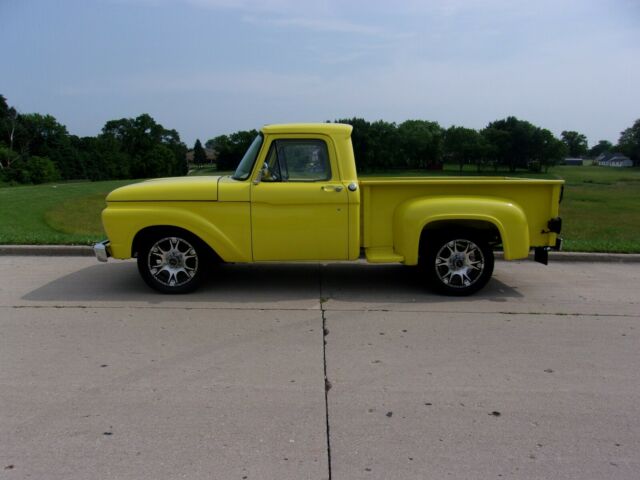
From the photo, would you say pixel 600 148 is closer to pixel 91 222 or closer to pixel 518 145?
pixel 518 145

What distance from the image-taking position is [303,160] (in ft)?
19.5

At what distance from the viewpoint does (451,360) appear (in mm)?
4219

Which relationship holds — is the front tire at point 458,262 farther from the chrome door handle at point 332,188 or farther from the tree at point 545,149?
the tree at point 545,149

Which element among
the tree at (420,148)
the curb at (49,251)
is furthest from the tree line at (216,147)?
the curb at (49,251)

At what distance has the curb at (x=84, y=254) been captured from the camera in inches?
319

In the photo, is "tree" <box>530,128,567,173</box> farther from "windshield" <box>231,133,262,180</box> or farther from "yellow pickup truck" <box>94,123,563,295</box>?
"windshield" <box>231,133,262,180</box>

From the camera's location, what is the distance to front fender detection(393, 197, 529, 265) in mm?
5723

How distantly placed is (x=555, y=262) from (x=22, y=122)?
316 ft

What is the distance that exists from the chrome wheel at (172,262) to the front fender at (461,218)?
7.83ft

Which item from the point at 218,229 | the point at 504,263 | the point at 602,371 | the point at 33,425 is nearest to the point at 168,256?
the point at 218,229

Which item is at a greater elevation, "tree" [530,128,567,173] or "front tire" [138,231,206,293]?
"tree" [530,128,567,173]

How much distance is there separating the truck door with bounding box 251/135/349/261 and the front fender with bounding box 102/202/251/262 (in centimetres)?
16

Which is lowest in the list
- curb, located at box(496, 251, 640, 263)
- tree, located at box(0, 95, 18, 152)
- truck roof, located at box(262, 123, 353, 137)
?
curb, located at box(496, 251, 640, 263)

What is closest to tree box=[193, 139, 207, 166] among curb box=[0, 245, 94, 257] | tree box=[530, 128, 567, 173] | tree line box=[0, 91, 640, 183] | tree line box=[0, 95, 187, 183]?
tree line box=[0, 91, 640, 183]
